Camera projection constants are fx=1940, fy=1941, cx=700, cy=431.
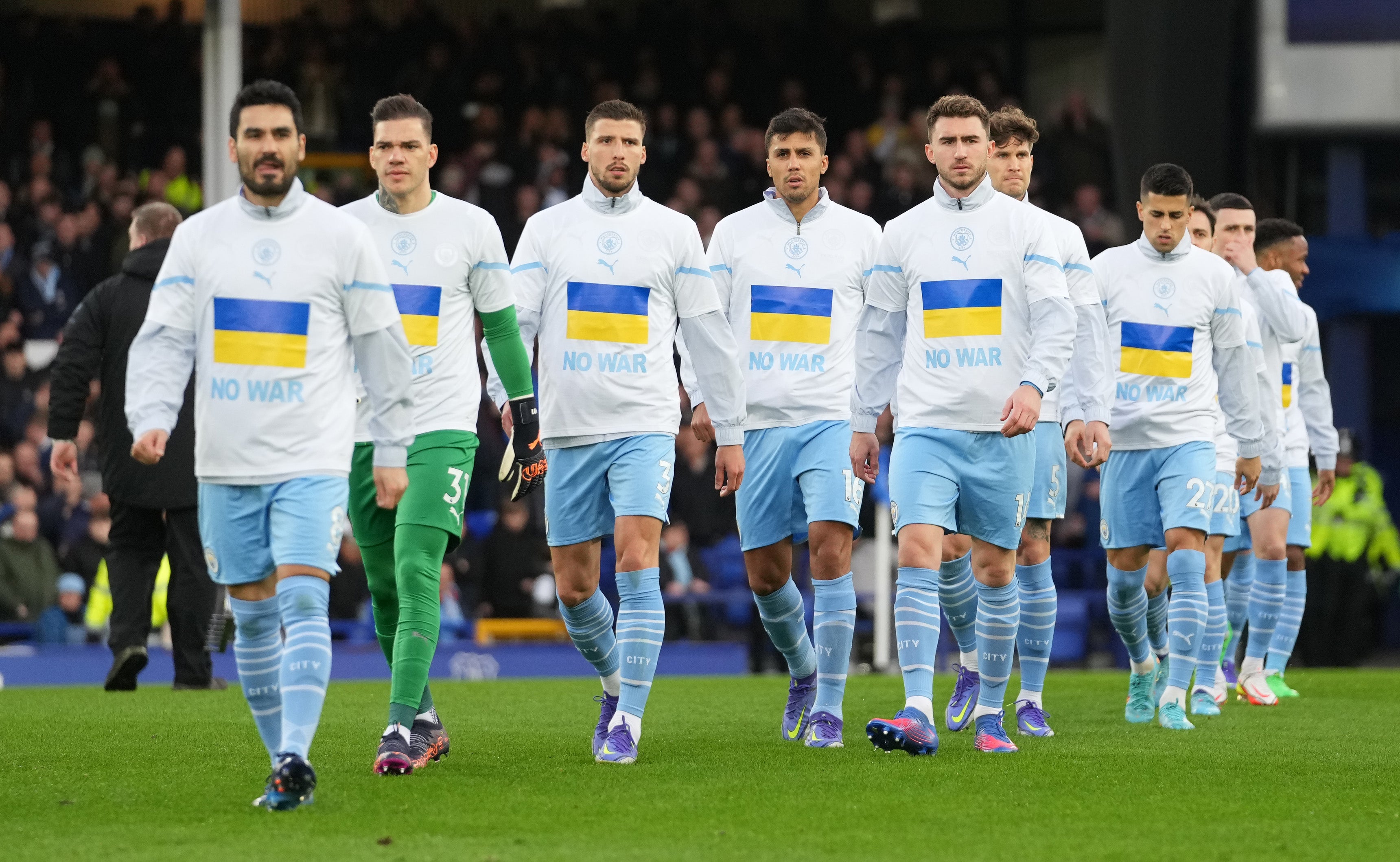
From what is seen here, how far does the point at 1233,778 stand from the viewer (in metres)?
6.78

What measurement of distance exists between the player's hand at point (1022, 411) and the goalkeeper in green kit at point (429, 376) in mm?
1690

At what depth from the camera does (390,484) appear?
5.88 m

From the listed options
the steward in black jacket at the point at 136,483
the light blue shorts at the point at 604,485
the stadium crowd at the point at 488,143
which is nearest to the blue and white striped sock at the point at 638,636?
the light blue shorts at the point at 604,485

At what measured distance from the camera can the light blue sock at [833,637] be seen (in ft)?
25.2

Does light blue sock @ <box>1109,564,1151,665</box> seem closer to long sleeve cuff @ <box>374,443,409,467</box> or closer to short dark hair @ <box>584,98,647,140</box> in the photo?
short dark hair @ <box>584,98,647,140</box>

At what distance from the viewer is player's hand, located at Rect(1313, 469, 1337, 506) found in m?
11.3

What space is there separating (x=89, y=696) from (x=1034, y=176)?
13476 millimetres

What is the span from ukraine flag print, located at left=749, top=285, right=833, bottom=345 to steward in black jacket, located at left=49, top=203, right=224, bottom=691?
388cm

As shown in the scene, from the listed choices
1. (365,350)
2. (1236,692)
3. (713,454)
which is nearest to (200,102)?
(713,454)

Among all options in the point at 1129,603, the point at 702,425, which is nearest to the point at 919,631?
the point at 702,425

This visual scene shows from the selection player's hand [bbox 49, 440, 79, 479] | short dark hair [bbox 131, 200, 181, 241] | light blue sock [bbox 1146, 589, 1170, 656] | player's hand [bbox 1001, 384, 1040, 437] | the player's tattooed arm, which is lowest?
light blue sock [bbox 1146, 589, 1170, 656]

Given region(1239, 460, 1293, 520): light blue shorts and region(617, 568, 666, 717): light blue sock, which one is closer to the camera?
region(617, 568, 666, 717): light blue sock

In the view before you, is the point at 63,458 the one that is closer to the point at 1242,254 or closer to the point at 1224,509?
the point at 1224,509

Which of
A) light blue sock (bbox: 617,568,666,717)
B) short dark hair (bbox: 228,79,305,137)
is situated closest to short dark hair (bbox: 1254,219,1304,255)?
light blue sock (bbox: 617,568,666,717)
